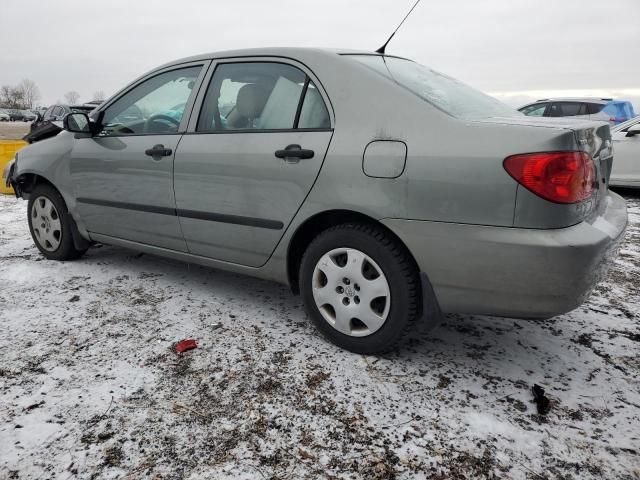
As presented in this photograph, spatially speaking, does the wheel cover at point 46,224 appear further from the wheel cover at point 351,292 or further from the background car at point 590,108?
the background car at point 590,108

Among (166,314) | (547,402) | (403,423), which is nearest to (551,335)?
(547,402)

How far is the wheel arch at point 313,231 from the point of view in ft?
7.44

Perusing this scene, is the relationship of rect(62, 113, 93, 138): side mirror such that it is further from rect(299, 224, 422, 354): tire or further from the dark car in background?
rect(299, 224, 422, 354): tire

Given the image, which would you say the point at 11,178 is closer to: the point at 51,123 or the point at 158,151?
the point at 51,123

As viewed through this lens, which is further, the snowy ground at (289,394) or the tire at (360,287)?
the tire at (360,287)

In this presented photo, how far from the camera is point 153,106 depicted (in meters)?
3.25

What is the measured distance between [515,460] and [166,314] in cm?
211

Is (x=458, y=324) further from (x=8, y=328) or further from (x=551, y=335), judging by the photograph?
(x=8, y=328)

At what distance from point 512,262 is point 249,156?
1470mm

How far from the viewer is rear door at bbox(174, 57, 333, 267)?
2.44 meters

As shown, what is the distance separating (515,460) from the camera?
1.69 m

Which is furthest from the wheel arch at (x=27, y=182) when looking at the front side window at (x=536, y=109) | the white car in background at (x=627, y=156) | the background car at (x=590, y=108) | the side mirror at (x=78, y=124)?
the front side window at (x=536, y=109)

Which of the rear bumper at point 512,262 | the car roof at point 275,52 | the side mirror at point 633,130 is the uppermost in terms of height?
the car roof at point 275,52

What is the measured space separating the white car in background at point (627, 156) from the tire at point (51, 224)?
7574 millimetres
